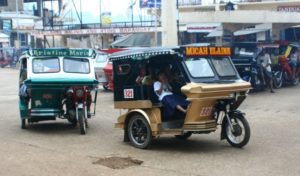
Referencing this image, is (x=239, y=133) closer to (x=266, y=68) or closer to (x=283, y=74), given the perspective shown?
(x=266, y=68)

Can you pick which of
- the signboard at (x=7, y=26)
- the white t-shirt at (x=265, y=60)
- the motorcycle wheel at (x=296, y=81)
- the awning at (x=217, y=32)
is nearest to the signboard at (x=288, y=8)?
the awning at (x=217, y=32)

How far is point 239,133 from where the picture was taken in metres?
9.36

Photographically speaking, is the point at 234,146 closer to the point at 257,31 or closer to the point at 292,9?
the point at 257,31

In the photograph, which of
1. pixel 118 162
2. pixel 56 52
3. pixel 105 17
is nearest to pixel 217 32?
pixel 56 52

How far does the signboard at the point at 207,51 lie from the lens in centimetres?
927

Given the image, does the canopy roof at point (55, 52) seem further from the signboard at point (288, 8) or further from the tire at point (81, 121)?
the signboard at point (288, 8)

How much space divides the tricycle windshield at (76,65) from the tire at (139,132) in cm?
293

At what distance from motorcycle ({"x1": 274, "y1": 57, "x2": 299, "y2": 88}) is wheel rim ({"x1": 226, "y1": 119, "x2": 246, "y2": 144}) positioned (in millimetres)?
11768

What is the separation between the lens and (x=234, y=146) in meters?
9.43

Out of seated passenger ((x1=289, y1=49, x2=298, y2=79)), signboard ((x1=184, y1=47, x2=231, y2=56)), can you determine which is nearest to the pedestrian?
seated passenger ((x1=289, y1=49, x2=298, y2=79))

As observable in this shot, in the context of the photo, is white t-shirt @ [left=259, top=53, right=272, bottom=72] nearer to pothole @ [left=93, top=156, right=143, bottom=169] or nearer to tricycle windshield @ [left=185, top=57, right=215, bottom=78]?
tricycle windshield @ [left=185, top=57, right=215, bottom=78]

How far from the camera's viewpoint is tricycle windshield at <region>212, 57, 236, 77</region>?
962 centimetres

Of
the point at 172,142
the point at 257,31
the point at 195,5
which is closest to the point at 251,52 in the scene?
the point at 257,31

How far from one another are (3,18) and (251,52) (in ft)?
144
